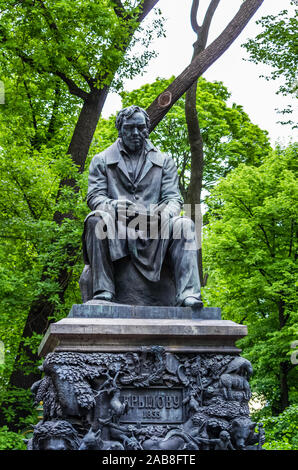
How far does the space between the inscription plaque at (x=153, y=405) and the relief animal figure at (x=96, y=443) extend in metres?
0.23

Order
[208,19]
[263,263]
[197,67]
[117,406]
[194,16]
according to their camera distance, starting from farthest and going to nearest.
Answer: [263,263], [194,16], [208,19], [197,67], [117,406]

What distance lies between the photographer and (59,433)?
5.04 metres

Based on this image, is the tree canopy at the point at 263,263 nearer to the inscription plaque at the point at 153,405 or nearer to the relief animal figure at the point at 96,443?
the inscription plaque at the point at 153,405

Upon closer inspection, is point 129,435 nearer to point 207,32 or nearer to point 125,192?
point 125,192

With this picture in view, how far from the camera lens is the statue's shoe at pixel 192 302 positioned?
588 centimetres

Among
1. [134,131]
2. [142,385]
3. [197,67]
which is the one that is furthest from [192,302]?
[197,67]

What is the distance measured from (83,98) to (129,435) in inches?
406

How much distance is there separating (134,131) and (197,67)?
6.19m

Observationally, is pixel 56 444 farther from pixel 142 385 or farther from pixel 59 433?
pixel 142 385

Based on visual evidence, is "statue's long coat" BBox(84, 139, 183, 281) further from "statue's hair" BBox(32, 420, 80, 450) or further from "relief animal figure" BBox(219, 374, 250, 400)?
"statue's hair" BBox(32, 420, 80, 450)

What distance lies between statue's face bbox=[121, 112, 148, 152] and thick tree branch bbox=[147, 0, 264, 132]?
563cm

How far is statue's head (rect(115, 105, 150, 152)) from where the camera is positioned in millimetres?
6863

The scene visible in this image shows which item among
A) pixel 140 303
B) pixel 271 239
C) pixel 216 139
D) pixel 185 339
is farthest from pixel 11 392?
pixel 216 139

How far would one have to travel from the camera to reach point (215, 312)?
595 centimetres
